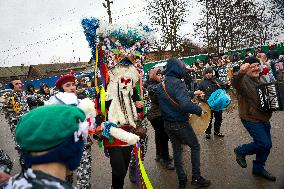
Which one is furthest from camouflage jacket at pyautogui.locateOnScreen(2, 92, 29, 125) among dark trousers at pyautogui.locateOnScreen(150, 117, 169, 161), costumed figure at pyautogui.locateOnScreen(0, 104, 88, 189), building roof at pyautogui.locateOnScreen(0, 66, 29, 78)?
building roof at pyautogui.locateOnScreen(0, 66, 29, 78)

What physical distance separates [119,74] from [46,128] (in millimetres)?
2932

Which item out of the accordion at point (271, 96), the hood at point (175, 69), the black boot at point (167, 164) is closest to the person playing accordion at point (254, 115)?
the accordion at point (271, 96)

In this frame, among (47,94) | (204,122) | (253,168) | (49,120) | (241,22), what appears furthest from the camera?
(241,22)

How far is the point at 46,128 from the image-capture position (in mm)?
1609

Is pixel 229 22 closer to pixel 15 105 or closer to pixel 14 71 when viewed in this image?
pixel 15 105

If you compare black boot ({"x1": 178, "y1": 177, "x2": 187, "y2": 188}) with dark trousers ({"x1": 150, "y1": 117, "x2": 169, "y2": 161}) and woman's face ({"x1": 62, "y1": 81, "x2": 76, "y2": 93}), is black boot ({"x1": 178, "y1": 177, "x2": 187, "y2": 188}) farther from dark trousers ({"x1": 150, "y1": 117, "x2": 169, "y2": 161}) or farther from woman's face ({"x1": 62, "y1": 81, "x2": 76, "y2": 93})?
woman's face ({"x1": 62, "y1": 81, "x2": 76, "y2": 93})

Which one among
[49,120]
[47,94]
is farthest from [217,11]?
[49,120]

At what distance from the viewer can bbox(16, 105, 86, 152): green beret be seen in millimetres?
1614

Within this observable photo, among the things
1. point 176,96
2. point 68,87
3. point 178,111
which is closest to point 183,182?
point 178,111

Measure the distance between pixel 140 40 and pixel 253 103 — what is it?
Result: 1.82 meters

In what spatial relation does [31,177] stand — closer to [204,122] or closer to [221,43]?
[204,122]

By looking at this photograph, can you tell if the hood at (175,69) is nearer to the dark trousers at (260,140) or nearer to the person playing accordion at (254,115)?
the person playing accordion at (254,115)

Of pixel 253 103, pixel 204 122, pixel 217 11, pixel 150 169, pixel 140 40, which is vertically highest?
pixel 217 11

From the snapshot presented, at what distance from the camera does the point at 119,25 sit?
4.55m
